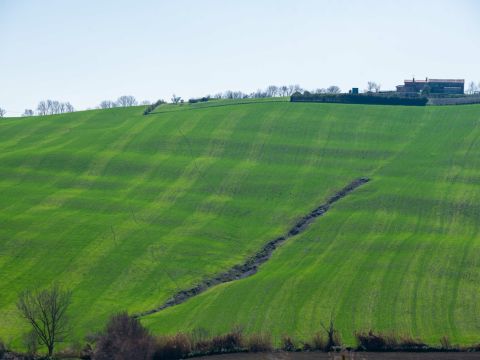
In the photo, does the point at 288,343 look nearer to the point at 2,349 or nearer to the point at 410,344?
the point at 410,344

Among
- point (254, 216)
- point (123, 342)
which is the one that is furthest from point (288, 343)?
point (254, 216)

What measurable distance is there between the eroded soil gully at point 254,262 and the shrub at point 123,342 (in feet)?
42.1

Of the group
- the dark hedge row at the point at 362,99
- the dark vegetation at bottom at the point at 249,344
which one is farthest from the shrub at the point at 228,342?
the dark hedge row at the point at 362,99

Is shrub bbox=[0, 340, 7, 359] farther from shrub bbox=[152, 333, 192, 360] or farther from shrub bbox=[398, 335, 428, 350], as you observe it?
shrub bbox=[398, 335, 428, 350]

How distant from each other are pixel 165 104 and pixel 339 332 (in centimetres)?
9526

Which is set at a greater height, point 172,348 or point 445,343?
point 172,348

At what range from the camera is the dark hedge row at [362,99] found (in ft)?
449

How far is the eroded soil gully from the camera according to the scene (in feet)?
246

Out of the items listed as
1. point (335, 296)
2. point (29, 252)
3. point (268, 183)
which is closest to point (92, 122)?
point (268, 183)

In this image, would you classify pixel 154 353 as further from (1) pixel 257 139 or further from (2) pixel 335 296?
(1) pixel 257 139

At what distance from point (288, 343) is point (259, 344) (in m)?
2.50

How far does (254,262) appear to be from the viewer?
82.7 meters

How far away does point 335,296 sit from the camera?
72188mm

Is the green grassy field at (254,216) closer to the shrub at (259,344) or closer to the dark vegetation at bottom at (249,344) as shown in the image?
the dark vegetation at bottom at (249,344)
